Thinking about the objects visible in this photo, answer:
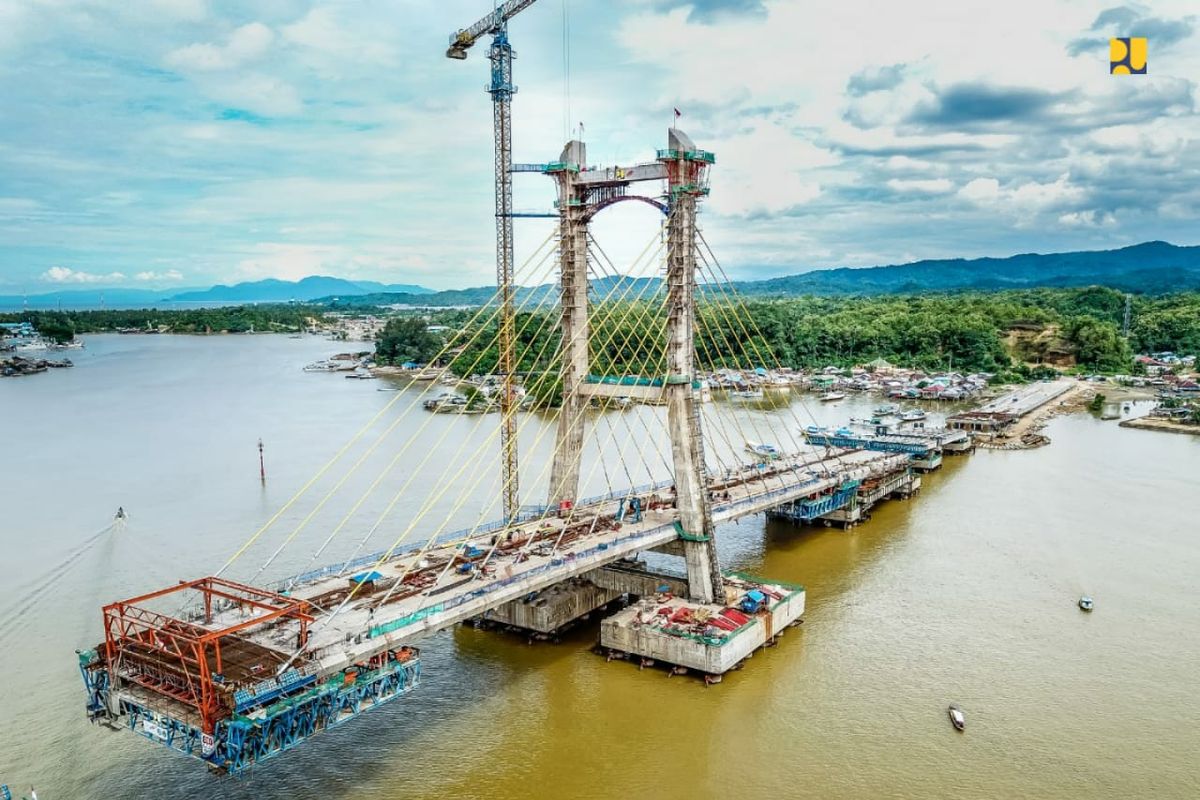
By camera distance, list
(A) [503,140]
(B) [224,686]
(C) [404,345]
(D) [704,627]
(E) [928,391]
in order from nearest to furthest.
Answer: (B) [224,686] → (D) [704,627] → (A) [503,140] → (E) [928,391] → (C) [404,345]

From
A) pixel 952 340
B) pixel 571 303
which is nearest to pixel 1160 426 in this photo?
pixel 952 340

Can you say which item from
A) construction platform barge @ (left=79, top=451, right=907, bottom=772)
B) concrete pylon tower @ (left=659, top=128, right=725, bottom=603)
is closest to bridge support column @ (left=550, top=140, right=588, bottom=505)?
construction platform barge @ (left=79, top=451, right=907, bottom=772)

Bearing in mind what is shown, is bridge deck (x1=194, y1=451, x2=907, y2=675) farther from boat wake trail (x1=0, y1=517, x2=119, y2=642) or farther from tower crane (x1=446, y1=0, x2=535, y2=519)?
boat wake trail (x1=0, y1=517, x2=119, y2=642)

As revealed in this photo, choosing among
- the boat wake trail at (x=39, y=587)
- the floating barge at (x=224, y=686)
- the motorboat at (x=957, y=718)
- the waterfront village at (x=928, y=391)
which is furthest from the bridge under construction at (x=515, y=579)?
the waterfront village at (x=928, y=391)

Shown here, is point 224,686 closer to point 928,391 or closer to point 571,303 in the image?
point 571,303

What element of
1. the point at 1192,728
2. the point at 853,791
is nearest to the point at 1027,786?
the point at 853,791

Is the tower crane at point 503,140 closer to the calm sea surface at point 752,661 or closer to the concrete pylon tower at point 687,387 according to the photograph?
the calm sea surface at point 752,661
